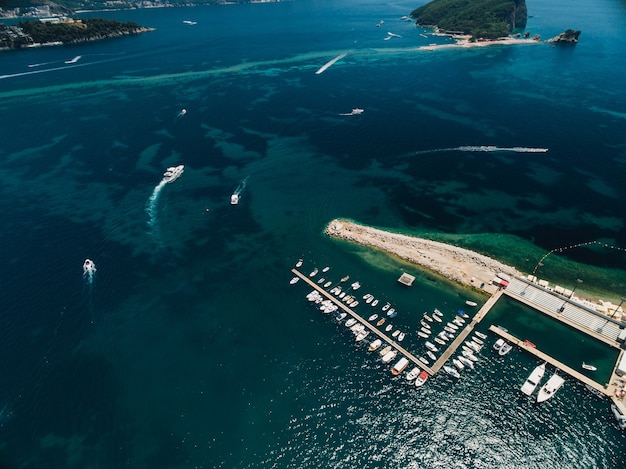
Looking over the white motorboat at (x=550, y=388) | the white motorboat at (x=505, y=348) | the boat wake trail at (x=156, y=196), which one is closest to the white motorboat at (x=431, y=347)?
the white motorboat at (x=505, y=348)

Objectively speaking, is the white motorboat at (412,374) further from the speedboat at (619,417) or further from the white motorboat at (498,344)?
the speedboat at (619,417)

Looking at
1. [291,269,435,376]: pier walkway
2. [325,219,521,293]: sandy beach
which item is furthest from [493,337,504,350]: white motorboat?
[291,269,435,376]: pier walkway

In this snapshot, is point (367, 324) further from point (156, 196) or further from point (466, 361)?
point (156, 196)

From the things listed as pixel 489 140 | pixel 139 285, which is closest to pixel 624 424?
pixel 139 285

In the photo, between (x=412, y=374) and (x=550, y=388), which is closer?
(x=550, y=388)

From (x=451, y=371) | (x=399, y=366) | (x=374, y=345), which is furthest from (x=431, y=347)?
(x=374, y=345)

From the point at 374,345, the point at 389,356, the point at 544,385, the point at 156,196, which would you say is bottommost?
the point at 544,385

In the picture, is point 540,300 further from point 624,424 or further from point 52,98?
point 52,98

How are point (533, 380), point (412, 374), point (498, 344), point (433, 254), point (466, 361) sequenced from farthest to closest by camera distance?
point (433, 254), point (498, 344), point (466, 361), point (412, 374), point (533, 380)
